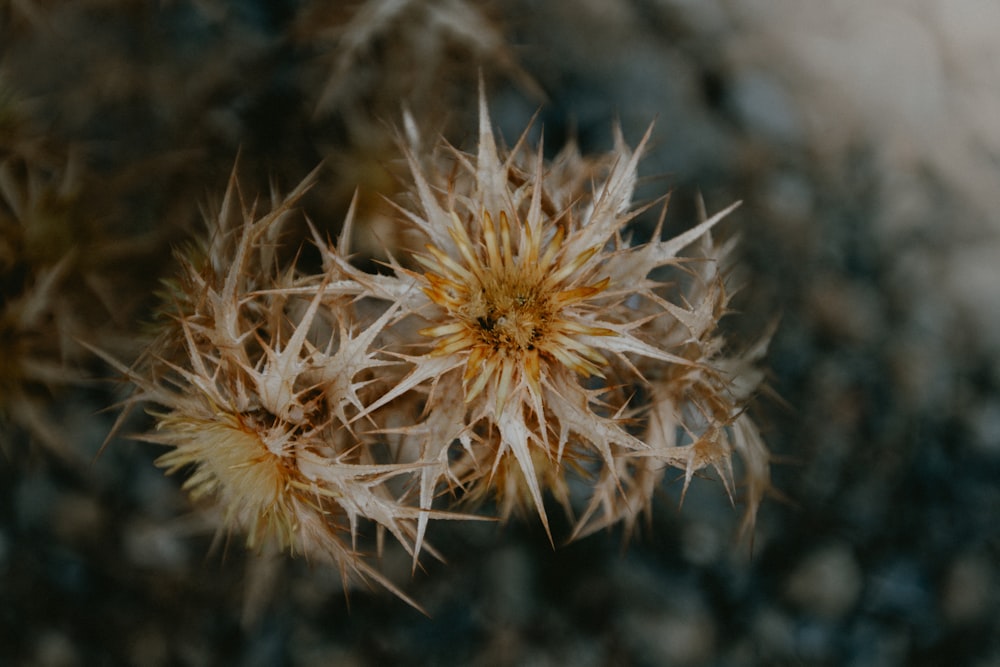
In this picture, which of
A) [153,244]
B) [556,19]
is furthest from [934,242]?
[153,244]

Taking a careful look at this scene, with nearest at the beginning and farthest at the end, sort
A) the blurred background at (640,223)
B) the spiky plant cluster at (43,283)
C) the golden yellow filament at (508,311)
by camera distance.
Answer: the golden yellow filament at (508,311)
the spiky plant cluster at (43,283)
the blurred background at (640,223)

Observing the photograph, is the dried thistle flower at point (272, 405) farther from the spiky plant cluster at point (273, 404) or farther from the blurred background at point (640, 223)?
the blurred background at point (640, 223)

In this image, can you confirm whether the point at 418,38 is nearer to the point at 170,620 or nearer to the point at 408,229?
the point at 408,229

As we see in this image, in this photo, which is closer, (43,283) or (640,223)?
(43,283)

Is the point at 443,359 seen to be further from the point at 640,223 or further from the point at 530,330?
the point at 640,223

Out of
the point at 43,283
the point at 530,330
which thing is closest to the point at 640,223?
the point at 530,330

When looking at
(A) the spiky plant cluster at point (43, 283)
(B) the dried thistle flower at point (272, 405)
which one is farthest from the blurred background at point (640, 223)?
(B) the dried thistle flower at point (272, 405)
